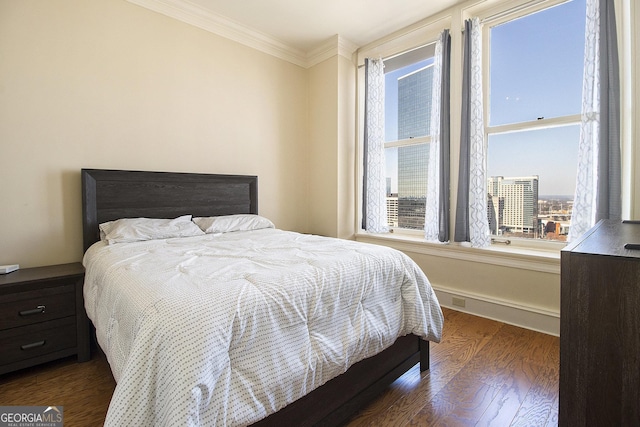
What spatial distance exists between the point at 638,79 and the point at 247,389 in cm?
293

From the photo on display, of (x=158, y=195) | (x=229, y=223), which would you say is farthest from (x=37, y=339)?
(x=229, y=223)

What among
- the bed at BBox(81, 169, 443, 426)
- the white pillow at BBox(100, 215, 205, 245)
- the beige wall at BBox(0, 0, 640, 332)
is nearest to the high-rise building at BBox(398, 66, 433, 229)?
the beige wall at BBox(0, 0, 640, 332)

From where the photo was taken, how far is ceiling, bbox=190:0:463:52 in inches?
113

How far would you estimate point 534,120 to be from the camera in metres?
2.55

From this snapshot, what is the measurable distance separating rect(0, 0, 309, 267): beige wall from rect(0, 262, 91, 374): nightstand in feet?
1.50

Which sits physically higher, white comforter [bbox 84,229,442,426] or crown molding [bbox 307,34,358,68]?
crown molding [bbox 307,34,358,68]

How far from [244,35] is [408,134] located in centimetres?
211

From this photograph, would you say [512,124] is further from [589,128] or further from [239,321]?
[239,321]

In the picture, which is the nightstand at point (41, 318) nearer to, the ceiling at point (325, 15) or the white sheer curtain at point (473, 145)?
the ceiling at point (325, 15)

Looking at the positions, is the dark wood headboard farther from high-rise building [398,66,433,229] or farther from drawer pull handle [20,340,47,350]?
high-rise building [398,66,433,229]

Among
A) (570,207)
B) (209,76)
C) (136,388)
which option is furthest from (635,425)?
(209,76)

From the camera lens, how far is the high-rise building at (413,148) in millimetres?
3289

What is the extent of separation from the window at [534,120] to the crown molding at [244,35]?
1639mm

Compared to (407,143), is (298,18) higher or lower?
higher
